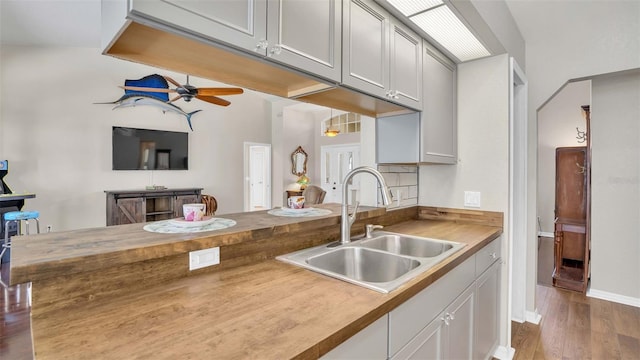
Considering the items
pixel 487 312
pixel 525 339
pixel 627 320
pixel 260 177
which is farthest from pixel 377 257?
pixel 260 177

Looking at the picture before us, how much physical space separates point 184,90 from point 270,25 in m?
2.49

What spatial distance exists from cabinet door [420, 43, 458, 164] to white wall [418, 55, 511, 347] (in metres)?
0.08

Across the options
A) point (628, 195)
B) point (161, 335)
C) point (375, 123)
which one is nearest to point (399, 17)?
point (375, 123)

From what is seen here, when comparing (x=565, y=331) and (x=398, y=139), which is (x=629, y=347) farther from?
(x=398, y=139)

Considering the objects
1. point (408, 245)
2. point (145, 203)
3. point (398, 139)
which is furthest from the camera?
point (145, 203)

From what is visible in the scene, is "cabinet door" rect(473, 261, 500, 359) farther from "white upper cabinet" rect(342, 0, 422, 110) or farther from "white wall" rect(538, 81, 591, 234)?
"white wall" rect(538, 81, 591, 234)

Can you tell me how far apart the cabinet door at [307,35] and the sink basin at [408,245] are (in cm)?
94

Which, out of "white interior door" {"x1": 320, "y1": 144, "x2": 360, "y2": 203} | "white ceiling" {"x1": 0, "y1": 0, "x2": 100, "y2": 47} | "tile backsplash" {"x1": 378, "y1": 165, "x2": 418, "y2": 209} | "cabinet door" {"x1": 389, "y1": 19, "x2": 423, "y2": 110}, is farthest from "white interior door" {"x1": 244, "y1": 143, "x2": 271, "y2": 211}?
"cabinet door" {"x1": 389, "y1": 19, "x2": 423, "y2": 110}

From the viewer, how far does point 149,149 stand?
5.18 m

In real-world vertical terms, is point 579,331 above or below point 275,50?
below

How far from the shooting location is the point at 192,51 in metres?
1.01

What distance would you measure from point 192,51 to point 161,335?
839 millimetres

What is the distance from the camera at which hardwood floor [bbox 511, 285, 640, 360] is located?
83.4 inches

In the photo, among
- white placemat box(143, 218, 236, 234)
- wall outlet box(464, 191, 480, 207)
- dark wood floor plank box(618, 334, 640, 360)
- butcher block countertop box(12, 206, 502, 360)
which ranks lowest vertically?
dark wood floor plank box(618, 334, 640, 360)
